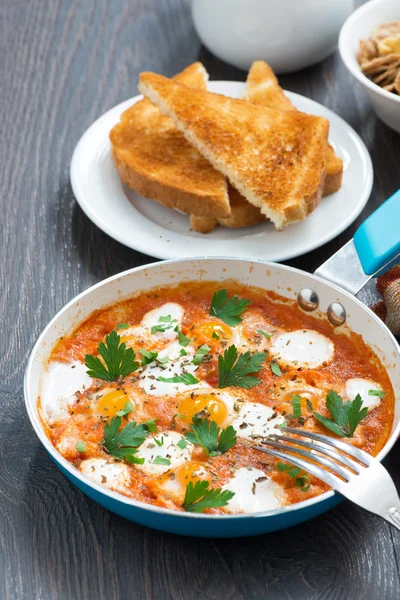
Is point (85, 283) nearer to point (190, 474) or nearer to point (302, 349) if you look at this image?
point (302, 349)

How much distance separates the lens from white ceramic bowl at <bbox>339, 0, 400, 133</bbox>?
343cm

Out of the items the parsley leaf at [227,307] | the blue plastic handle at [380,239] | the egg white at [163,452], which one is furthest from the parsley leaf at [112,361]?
the blue plastic handle at [380,239]

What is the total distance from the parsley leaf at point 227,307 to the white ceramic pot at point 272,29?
1.86 m

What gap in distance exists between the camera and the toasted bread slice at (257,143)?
3.08m

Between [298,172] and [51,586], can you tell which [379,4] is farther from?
[51,586]

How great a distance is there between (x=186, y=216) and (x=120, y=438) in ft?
4.39

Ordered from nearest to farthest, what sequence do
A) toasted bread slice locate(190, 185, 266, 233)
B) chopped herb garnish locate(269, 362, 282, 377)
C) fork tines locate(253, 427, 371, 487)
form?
fork tines locate(253, 427, 371, 487)
chopped herb garnish locate(269, 362, 282, 377)
toasted bread slice locate(190, 185, 266, 233)

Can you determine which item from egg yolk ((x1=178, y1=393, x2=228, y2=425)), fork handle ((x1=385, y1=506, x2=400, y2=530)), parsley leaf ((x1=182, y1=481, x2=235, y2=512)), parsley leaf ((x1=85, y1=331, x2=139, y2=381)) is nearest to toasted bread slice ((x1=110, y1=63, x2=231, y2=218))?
parsley leaf ((x1=85, y1=331, x2=139, y2=381))

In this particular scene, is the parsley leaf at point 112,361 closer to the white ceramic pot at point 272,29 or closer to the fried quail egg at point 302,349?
the fried quail egg at point 302,349

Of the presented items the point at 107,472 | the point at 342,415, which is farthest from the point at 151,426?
the point at 342,415

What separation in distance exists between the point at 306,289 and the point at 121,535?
959 mm

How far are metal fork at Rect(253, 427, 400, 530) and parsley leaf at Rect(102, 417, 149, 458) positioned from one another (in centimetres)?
33

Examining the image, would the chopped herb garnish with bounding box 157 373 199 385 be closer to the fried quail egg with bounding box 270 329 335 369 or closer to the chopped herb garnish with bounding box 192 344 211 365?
the chopped herb garnish with bounding box 192 344 211 365

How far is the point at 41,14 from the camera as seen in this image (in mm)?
4676
